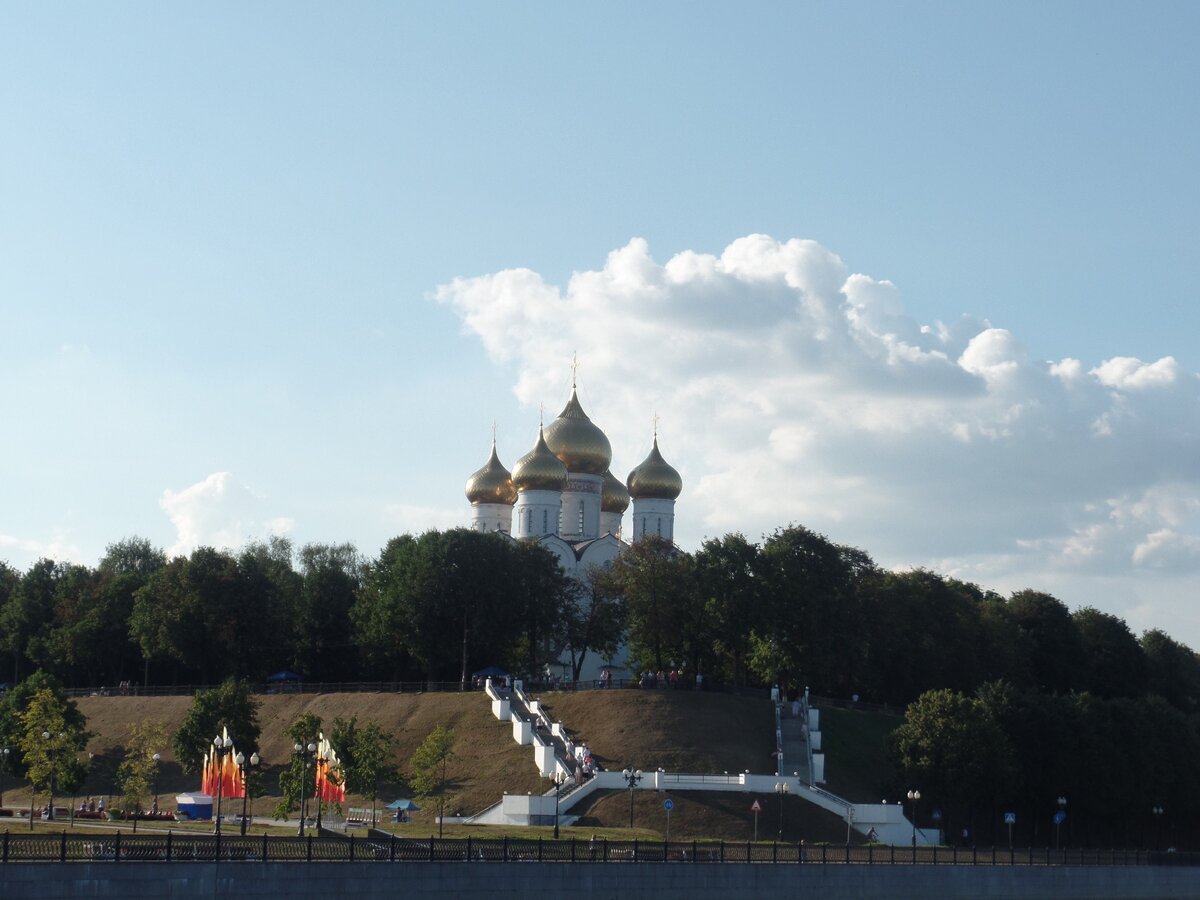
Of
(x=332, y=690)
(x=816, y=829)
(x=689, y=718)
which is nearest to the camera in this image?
(x=816, y=829)

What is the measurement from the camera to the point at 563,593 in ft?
293

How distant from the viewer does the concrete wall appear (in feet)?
104

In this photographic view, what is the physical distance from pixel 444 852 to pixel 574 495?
234 ft

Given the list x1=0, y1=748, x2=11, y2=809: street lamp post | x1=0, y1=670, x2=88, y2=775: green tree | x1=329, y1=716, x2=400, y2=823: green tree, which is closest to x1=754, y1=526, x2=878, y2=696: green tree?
x1=329, y1=716, x2=400, y2=823: green tree

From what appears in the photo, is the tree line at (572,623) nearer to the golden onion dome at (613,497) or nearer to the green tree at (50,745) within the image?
the golden onion dome at (613,497)

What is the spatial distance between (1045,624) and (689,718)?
3614 centimetres

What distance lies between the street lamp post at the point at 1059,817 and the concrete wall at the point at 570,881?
10394 millimetres

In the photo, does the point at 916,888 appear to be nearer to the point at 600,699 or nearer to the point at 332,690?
the point at 600,699

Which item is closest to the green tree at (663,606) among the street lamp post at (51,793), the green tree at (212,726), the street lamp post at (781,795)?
the street lamp post at (781,795)

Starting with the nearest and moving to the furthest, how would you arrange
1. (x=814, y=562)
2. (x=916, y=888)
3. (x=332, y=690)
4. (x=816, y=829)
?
(x=916, y=888) → (x=816, y=829) → (x=814, y=562) → (x=332, y=690)

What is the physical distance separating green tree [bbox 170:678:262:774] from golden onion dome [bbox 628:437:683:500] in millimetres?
42323

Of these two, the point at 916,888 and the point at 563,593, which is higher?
the point at 563,593

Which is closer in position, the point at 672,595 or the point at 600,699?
the point at 600,699

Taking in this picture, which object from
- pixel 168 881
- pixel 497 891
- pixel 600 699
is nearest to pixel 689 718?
pixel 600 699
